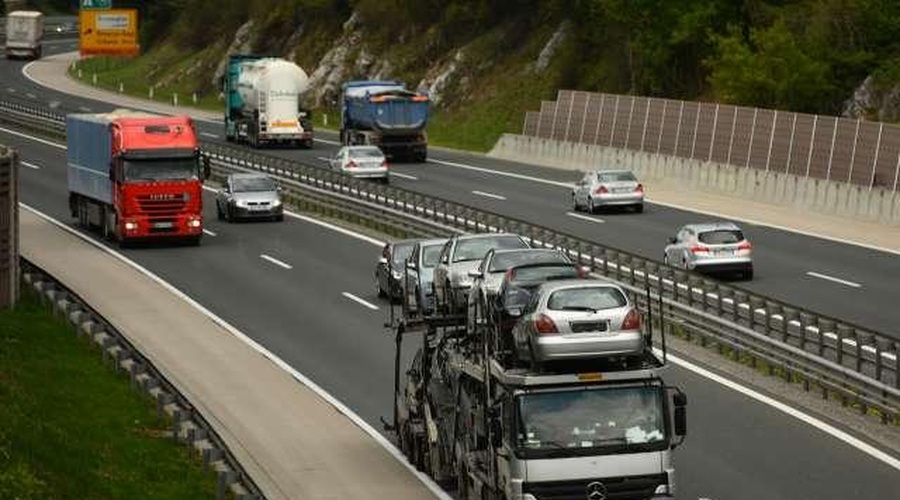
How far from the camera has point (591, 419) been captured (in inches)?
872

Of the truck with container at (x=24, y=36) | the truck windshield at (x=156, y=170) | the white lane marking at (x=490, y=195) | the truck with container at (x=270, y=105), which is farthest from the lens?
the truck with container at (x=24, y=36)

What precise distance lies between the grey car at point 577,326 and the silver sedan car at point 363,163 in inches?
2143

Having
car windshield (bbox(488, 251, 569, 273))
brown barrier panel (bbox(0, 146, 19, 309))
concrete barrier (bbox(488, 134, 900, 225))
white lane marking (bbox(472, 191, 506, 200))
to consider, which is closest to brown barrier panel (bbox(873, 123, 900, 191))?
concrete barrier (bbox(488, 134, 900, 225))

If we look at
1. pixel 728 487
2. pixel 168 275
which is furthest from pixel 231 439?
pixel 168 275

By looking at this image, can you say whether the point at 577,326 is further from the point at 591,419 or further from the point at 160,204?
the point at 160,204

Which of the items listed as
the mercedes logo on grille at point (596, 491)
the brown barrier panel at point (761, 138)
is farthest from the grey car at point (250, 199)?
the mercedes logo on grille at point (596, 491)

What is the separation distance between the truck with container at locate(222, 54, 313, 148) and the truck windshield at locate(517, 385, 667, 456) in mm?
74512

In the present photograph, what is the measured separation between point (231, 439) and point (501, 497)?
8.56m

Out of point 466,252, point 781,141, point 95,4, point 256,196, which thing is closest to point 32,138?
point 95,4

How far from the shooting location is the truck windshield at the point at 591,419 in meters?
22.1

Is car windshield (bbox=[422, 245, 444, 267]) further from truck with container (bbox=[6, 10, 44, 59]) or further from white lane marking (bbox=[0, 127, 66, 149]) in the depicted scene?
truck with container (bbox=[6, 10, 44, 59])

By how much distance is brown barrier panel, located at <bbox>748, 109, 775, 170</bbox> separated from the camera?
245 feet

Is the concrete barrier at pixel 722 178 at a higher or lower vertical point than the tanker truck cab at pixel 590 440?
lower

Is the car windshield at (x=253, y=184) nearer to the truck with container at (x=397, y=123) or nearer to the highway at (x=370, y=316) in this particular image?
the highway at (x=370, y=316)
